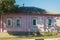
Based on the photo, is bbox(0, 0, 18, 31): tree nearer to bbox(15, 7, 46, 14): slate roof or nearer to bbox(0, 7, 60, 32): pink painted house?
bbox(0, 7, 60, 32): pink painted house

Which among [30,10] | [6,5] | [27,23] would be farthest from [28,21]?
[6,5]

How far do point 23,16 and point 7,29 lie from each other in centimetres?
350

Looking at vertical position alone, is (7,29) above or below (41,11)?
below

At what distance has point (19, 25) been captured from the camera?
42.9 meters

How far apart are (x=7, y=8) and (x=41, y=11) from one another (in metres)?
6.96

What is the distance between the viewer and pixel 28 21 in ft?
141

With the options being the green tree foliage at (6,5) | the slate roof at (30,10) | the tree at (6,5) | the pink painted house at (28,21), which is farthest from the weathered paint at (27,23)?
the green tree foliage at (6,5)

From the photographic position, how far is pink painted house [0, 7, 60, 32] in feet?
140

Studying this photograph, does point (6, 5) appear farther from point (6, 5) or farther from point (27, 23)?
point (27, 23)

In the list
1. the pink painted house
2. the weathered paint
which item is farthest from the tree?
the weathered paint

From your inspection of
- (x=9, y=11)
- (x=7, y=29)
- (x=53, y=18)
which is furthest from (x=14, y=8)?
(x=53, y=18)

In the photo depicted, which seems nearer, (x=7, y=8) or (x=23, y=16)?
(x=7, y=8)

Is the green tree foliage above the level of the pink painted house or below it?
above

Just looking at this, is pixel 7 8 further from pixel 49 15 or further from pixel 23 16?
pixel 49 15
